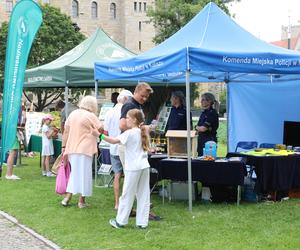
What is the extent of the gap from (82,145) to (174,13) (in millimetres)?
45731

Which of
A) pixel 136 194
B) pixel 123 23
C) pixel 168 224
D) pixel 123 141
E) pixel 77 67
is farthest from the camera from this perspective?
pixel 123 23

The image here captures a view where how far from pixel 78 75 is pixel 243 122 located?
390 centimetres

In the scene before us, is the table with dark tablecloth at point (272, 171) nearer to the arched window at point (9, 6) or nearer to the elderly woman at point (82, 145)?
the elderly woman at point (82, 145)

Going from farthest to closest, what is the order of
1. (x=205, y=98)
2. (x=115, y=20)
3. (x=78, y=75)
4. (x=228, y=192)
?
(x=115, y=20), (x=78, y=75), (x=205, y=98), (x=228, y=192)

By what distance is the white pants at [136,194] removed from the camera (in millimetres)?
6719

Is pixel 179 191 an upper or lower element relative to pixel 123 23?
lower

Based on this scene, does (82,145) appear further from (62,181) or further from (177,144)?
(177,144)

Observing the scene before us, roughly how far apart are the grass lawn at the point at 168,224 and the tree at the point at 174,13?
4208 centimetres

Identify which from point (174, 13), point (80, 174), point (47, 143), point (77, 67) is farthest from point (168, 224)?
point (174, 13)

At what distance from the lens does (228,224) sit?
23.3 feet

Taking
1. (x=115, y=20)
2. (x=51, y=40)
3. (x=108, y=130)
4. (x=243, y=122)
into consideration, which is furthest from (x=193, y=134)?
(x=115, y=20)

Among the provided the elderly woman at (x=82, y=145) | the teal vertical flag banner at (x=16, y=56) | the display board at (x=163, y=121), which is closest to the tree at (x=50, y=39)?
the teal vertical flag banner at (x=16, y=56)

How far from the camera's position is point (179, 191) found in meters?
8.97

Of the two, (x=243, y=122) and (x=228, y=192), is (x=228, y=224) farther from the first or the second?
(x=243, y=122)
